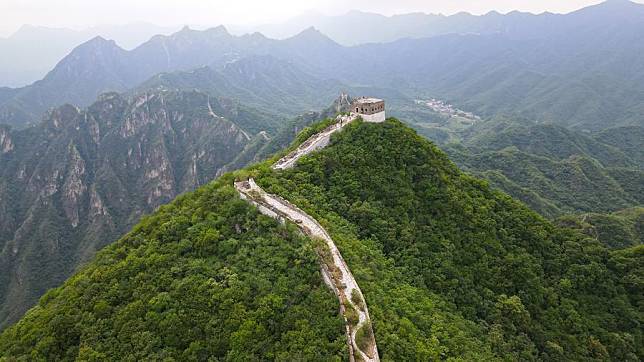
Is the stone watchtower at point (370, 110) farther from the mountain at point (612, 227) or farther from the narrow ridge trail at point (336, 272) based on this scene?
the mountain at point (612, 227)

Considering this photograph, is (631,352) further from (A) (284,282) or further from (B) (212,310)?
(B) (212,310)

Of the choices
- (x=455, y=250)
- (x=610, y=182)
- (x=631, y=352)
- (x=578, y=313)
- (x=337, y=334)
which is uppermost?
(x=337, y=334)

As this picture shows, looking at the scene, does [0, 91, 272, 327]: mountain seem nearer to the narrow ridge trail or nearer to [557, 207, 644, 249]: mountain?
[557, 207, 644, 249]: mountain

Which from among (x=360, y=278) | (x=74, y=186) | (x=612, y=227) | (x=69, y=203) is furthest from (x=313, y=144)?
(x=74, y=186)

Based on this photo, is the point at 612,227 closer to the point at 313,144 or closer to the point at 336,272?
the point at 313,144

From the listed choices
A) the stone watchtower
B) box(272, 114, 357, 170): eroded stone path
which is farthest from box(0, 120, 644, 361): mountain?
the stone watchtower

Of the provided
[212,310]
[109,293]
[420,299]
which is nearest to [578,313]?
[420,299]
